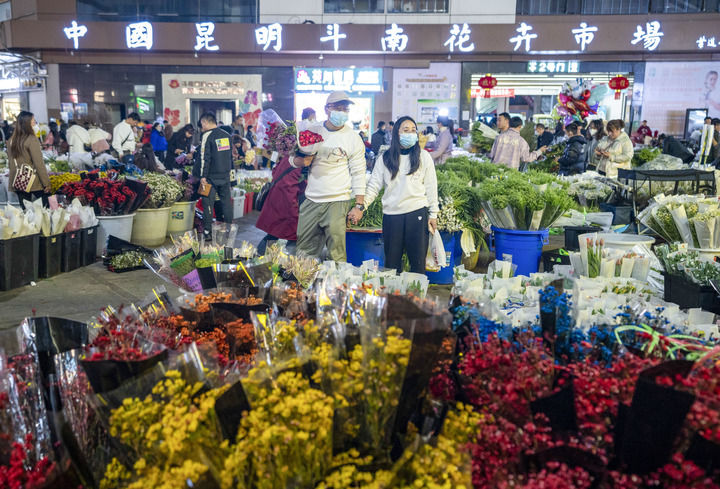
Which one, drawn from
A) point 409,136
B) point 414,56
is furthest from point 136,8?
point 409,136

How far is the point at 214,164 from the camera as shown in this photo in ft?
26.7

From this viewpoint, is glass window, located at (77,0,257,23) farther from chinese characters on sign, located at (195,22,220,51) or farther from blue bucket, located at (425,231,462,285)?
blue bucket, located at (425,231,462,285)

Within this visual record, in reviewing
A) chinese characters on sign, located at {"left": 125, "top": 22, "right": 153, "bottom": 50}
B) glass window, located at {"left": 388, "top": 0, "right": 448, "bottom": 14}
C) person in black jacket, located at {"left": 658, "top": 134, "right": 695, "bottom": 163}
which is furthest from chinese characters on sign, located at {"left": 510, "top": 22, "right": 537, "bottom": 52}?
chinese characters on sign, located at {"left": 125, "top": 22, "right": 153, "bottom": 50}

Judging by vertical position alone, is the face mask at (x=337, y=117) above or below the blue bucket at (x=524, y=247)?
above

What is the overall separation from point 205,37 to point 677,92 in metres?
14.4

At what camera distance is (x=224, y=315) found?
2.25m

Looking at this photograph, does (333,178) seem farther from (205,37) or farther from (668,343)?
(205,37)

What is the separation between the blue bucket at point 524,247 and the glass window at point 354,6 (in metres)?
14.3

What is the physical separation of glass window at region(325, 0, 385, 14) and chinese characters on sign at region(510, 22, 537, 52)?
13.7ft

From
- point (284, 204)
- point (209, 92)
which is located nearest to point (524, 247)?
point (284, 204)

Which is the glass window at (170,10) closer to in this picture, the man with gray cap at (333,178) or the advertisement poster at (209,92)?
the advertisement poster at (209,92)

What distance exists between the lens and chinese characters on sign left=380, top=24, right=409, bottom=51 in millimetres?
17172

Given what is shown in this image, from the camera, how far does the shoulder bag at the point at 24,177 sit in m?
7.50

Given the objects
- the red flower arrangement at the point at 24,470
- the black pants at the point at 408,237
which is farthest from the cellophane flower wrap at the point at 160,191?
the red flower arrangement at the point at 24,470
